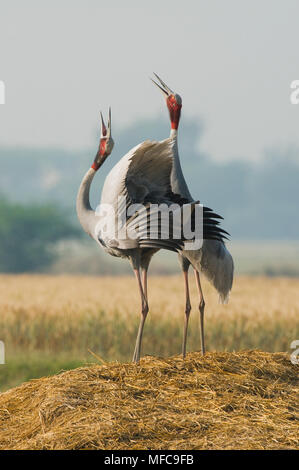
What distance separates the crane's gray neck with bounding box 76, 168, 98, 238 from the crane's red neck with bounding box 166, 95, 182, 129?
0.99m

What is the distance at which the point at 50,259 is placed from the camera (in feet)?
170

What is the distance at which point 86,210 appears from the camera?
7559 millimetres

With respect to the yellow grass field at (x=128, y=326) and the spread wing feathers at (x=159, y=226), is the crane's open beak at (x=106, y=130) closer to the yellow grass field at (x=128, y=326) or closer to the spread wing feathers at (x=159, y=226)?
the spread wing feathers at (x=159, y=226)

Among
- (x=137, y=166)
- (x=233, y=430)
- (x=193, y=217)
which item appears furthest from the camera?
(x=137, y=166)

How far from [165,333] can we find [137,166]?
252 inches

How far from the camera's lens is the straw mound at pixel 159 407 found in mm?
5355

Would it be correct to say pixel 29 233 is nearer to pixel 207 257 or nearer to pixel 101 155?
pixel 101 155

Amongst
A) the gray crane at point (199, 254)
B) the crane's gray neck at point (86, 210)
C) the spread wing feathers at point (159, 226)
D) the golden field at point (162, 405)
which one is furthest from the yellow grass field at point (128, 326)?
the spread wing feathers at point (159, 226)

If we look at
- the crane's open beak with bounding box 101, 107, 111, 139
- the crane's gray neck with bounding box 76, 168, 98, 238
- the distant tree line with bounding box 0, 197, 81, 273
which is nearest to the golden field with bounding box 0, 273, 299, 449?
the crane's gray neck with bounding box 76, 168, 98, 238

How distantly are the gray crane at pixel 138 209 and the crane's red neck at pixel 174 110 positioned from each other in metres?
0.50

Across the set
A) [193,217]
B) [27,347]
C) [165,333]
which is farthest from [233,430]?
[27,347]

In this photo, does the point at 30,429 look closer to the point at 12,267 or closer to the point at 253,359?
the point at 253,359

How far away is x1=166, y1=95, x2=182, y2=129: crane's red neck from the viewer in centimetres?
773
